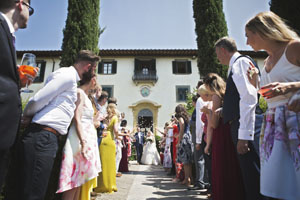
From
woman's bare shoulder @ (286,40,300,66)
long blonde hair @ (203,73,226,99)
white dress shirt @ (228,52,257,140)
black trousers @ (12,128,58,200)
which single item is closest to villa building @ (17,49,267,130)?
long blonde hair @ (203,73,226,99)

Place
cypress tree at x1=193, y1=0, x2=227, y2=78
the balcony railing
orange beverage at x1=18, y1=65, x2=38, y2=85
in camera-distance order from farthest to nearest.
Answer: the balcony railing, cypress tree at x1=193, y1=0, x2=227, y2=78, orange beverage at x1=18, y1=65, x2=38, y2=85

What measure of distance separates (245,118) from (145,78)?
1903 centimetres

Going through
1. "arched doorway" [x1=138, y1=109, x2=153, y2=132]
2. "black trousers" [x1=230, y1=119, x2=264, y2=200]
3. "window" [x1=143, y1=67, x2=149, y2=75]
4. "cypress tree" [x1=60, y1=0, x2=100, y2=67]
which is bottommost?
"black trousers" [x1=230, y1=119, x2=264, y2=200]

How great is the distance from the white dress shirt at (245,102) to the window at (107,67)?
65.4 ft

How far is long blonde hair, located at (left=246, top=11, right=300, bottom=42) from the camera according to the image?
57.5 inches

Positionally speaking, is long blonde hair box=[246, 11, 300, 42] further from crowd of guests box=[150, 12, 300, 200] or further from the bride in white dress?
the bride in white dress

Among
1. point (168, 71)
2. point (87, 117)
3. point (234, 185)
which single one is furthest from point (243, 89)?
point (168, 71)

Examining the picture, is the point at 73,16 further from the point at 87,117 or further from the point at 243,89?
the point at 243,89

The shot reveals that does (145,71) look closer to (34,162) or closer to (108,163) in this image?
(108,163)

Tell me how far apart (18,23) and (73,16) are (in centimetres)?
778

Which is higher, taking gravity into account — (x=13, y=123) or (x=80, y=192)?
(x=13, y=123)

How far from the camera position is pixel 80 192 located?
93.4 inches

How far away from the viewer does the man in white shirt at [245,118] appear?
69.7 inches

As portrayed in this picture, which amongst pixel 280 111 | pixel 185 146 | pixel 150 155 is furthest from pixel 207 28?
pixel 280 111
